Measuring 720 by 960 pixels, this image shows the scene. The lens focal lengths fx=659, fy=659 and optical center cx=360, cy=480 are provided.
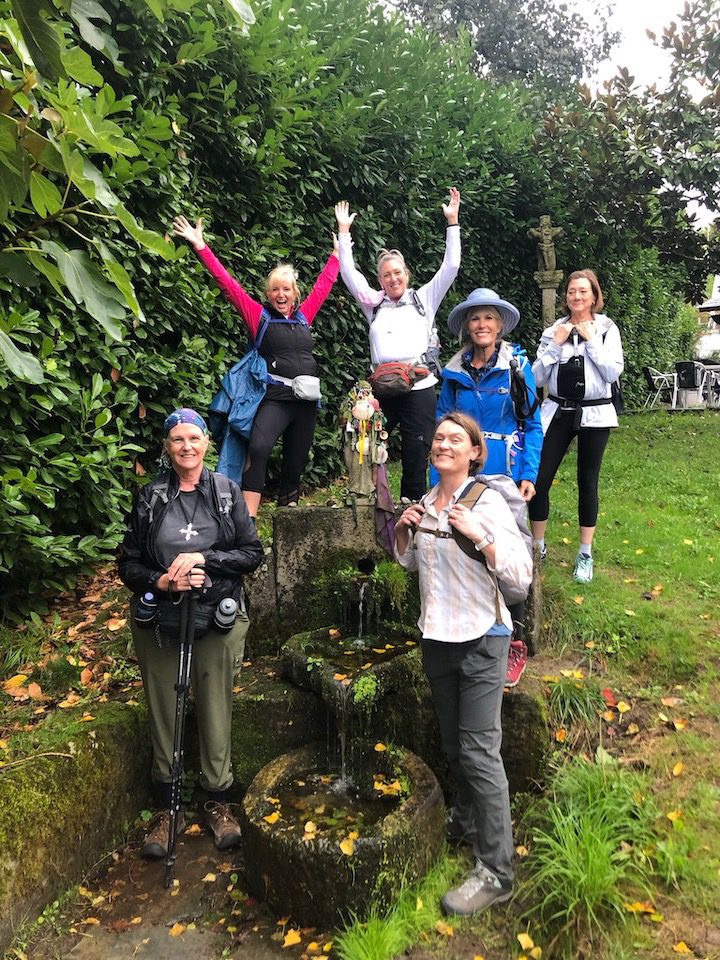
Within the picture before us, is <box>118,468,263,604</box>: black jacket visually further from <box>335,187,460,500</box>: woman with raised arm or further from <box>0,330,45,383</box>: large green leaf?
<box>0,330,45,383</box>: large green leaf

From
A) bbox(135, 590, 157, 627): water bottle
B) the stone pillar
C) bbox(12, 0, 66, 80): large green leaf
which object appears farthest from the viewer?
the stone pillar

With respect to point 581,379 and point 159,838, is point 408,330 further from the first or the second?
point 159,838

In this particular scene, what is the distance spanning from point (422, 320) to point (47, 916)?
3821 mm

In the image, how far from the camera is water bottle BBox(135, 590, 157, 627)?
329 centimetres

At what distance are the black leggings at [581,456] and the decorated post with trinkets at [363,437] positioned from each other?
1.16 m

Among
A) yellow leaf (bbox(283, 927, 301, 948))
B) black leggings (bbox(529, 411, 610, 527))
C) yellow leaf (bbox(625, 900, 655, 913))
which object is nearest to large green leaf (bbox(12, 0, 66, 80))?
yellow leaf (bbox(283, 927, 301, 948))

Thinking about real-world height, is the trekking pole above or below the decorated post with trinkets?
below

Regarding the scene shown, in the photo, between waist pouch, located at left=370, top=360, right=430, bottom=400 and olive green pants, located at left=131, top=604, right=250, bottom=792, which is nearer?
olive green pants, located at left=131, top=604, right=250, bottom=792

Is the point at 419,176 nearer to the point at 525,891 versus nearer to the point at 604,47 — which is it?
the point at 525,891

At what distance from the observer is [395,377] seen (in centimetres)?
421

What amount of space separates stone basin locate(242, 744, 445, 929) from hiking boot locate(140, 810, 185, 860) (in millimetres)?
560

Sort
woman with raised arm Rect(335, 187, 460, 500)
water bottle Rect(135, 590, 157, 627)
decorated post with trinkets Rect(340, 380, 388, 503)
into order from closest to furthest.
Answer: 1. water bottle Rect(135, 590, 157, 627)
2. decorated post with trinkets Rect(340, 380, 388, 503)
3. woman with raised arm Rect(335, 187, 460, 500)

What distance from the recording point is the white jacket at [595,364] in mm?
4324

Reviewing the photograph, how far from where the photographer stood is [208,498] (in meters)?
3.45
